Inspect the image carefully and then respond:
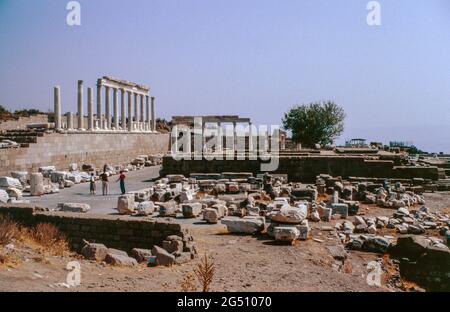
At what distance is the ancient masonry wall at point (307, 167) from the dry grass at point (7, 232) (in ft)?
42.2

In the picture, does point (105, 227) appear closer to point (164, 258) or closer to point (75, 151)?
point (164, 258)

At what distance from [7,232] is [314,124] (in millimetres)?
44951

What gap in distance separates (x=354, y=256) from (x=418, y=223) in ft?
13.2

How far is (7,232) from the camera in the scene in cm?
927

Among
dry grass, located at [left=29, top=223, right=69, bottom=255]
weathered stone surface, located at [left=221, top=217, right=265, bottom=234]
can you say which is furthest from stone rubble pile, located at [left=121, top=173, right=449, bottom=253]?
dry grass, located at [left=29, top=223, right=69, bottom=255]

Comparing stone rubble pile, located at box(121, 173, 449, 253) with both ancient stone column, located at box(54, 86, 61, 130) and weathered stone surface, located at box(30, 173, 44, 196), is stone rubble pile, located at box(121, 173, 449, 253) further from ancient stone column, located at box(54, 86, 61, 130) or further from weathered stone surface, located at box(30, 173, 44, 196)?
ancient stone column, located at box(54, 86, 61, 130)

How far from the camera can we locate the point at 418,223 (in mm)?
12562

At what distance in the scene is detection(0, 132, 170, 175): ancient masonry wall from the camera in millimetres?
20797

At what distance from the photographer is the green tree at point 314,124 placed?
5122 centimetres

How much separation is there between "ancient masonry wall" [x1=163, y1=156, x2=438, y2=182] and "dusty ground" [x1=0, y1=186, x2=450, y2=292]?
1263 centimetres

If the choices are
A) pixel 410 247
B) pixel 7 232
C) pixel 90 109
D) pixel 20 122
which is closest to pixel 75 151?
pixel 90 109
